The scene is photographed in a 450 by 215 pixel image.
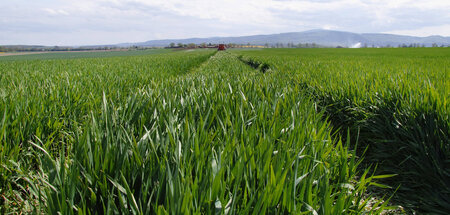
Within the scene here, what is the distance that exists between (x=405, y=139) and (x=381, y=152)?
0.30m

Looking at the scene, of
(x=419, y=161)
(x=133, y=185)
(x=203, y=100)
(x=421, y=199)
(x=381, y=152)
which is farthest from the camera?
(x=381, y=152)

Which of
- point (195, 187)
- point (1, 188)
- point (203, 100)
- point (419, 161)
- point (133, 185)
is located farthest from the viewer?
point (203, 100)

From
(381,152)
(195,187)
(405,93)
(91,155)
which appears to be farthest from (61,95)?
(405,93)

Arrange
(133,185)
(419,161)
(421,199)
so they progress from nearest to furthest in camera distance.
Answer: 1. (133,185)
2. (421,199)
3. (419,161)

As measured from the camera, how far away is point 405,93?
10.4ft

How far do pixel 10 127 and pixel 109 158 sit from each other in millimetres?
1487

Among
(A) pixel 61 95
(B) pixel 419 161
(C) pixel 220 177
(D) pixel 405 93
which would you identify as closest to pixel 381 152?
(B) pixel 419 161

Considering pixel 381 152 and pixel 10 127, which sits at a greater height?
pixel 10 127

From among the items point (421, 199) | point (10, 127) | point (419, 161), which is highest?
point (10, 127)

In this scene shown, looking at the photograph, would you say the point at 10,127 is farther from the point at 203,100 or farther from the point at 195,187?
the point at 195,187

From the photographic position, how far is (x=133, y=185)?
121 centimetres

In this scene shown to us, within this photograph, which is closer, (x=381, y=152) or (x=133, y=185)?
(x=133, y=185)

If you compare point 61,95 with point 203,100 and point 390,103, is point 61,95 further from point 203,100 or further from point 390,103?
point 390,103

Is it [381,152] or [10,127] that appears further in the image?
[381,152]
